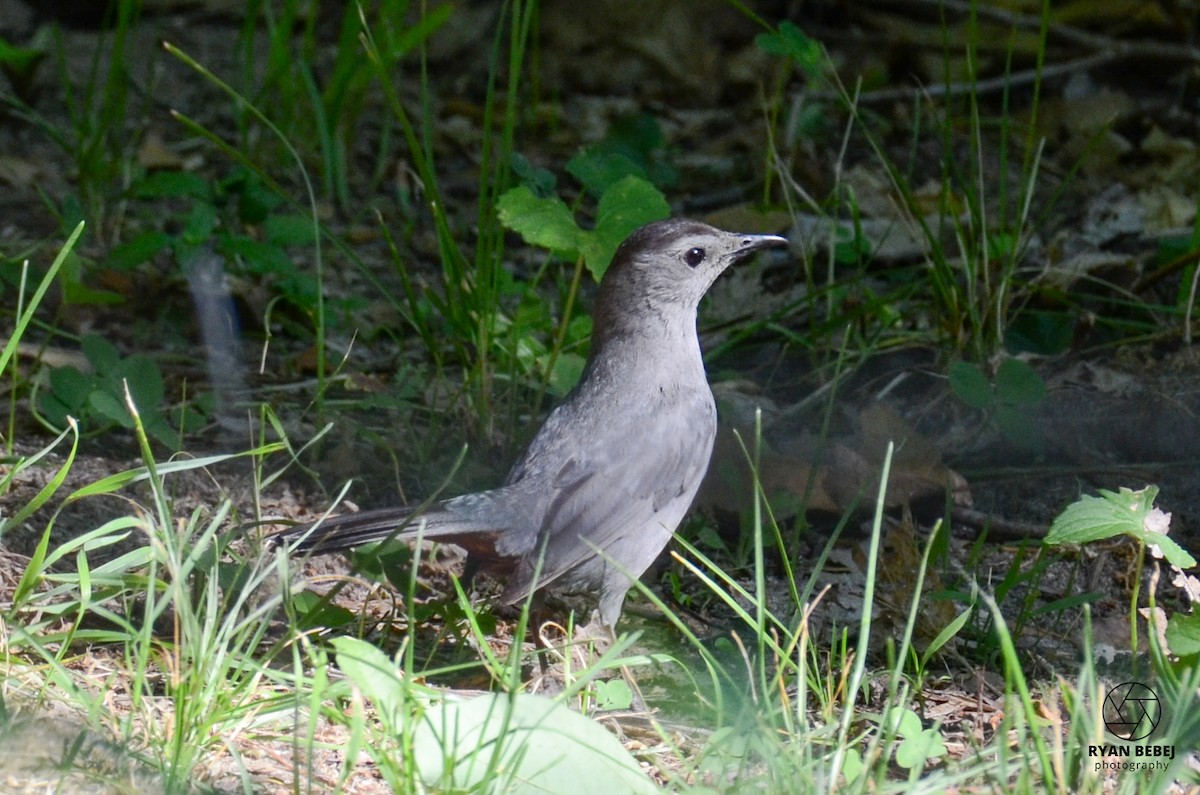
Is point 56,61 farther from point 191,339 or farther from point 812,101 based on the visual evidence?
point 812,101

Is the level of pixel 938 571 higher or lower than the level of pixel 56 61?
lower

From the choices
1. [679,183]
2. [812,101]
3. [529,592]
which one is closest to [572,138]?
[679,183]

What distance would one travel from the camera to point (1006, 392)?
4.13 meters

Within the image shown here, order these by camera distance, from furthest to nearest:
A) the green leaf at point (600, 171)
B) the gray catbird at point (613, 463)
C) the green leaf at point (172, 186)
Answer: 1. the green leaf at point (172, 186)
2. the green leaf at point (600, 171)
3. the gray catbird at point (613, 463)

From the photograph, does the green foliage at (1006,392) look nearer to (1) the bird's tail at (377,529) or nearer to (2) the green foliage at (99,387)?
(1) the bird's tail at (377,529)

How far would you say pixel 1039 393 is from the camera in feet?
13.5

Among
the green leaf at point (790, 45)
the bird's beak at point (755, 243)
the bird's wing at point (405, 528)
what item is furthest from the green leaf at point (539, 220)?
the green leaf at point (790, 45)

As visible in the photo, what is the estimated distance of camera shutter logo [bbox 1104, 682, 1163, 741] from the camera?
106 inches

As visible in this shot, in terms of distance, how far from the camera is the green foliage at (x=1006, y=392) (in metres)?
4.10

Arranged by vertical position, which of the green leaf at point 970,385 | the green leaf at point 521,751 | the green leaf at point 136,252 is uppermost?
the green leaf at point 970,385

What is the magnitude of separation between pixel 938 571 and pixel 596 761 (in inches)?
57.6

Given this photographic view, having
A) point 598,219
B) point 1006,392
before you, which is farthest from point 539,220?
point 1006,392

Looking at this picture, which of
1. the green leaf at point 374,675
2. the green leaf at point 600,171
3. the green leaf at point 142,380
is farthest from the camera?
the green leaf at point 600,171

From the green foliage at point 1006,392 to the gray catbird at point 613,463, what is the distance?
27.2 inches
